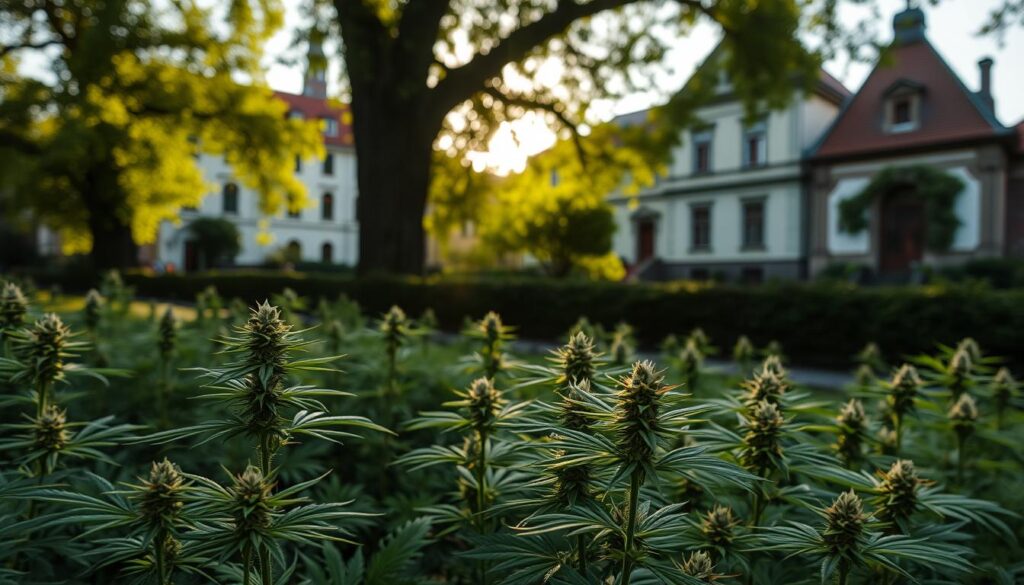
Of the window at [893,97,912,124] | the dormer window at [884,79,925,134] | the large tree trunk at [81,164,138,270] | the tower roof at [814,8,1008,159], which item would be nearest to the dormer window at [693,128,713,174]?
the tower roof at [814,8,1008,159]

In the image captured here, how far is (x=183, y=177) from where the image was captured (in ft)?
82.2

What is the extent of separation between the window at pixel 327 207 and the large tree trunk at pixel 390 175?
42.7 m

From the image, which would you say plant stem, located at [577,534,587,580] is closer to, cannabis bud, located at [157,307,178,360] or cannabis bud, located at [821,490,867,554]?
cannabis bud, located at [821,490,867,554]

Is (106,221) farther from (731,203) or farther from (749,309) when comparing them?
(731,203)

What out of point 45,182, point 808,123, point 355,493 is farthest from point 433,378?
point 808,123

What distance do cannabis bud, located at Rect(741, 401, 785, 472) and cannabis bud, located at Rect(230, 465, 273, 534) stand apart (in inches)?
43.8

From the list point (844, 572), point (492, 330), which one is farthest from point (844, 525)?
point (492, 330)

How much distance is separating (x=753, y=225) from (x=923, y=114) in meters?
8.96

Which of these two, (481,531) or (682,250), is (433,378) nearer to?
(481,531)

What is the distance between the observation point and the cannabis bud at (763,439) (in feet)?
5.27

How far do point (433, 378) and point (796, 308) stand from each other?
8312 millimetres

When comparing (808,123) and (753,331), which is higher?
(808,123)

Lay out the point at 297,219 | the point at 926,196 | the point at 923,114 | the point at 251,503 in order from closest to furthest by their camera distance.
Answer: the point at 251,503
the point at 926,196
the point at 923,114
the point at 297,219

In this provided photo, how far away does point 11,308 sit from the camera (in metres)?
1.92
